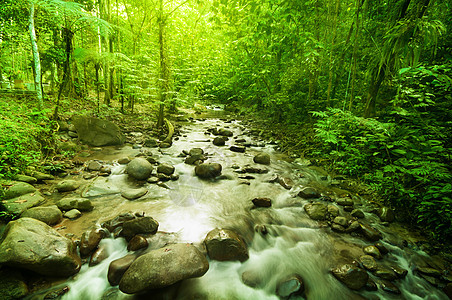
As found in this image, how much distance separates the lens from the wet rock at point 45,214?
9.56 ft

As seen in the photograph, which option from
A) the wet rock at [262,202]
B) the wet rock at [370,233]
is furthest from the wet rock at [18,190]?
the wet rock at [370,233]

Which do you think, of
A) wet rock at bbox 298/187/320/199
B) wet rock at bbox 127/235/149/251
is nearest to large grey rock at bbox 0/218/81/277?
wet rock at bbox 127/235/149/251

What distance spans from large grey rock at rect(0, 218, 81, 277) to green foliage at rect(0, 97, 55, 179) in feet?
3.63

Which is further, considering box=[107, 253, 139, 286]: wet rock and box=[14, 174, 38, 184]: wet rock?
box=[14, 174, 38, 184]: wet rock

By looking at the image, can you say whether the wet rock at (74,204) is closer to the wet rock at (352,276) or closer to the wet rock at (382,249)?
the wet rock at (352,276)

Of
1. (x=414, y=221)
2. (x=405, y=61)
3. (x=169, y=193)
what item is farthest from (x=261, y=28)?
(x=414, y=221)

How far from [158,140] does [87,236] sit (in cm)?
542

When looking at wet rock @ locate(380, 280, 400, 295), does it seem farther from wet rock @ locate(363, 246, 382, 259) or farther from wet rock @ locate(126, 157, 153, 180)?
wet rock @ locate(126, 157, 153, 180)

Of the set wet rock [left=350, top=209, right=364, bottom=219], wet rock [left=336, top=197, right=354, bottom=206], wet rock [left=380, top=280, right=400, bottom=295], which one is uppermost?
wet rock [left=336, top=197, right=354, bottom=206]

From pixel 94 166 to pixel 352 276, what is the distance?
18.8 feet

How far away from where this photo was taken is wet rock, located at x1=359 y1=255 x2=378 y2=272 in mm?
2836

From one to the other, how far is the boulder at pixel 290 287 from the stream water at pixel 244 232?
8 centimetres

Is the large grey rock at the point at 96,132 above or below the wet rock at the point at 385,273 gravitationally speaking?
above

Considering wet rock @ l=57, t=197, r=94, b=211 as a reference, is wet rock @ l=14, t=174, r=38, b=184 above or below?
above
